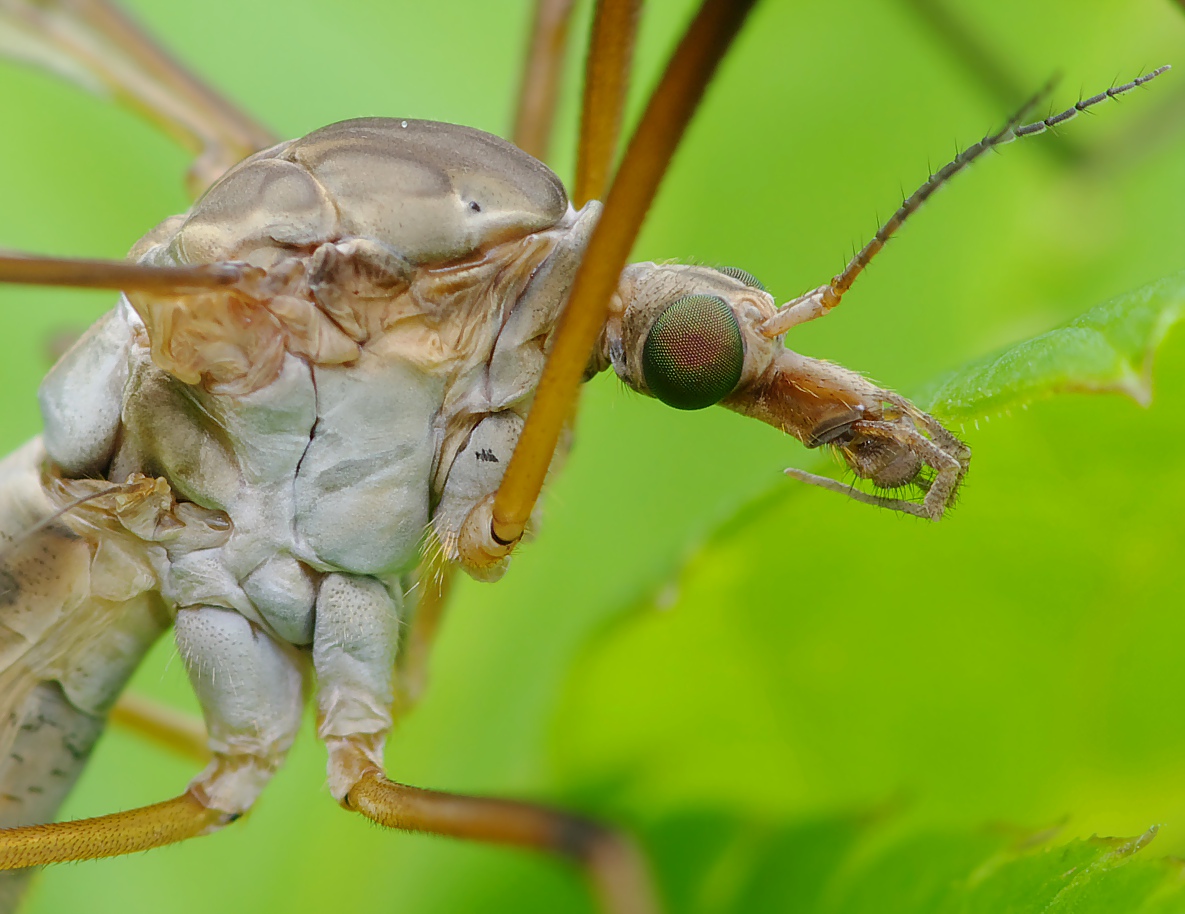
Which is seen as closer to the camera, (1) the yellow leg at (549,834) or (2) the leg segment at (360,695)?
(1) the yellow leg at (549,834)

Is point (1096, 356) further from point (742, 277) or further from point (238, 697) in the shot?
point (238, 697)

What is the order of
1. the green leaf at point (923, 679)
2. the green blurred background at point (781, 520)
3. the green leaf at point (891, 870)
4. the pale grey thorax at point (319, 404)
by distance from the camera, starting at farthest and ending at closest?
→ the pale grey thorax at point (319, 404) → the green blurred background at point (781, 520) → the green leaf at point (923, 679) → the green leaf at point (891, 870)

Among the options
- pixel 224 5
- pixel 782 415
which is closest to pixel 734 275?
pixel 782 415

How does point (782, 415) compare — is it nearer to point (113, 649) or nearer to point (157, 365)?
point (157, 365)

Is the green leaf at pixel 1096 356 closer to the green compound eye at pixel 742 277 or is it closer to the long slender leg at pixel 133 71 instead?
the green compound eye at pixel 742 277

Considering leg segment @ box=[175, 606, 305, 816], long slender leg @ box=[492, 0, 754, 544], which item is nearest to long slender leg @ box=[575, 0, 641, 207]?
long slender leg @ box=[492, 0, 754, 544]

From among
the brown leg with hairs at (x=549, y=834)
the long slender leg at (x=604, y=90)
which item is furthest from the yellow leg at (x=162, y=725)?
the long slender leg at (x=604, y=90)
